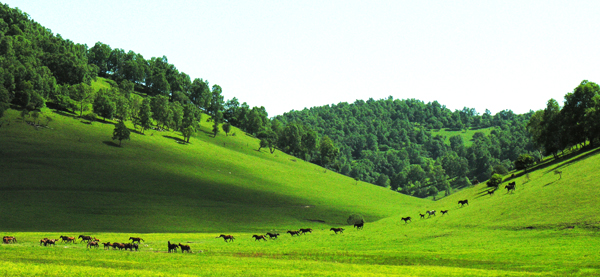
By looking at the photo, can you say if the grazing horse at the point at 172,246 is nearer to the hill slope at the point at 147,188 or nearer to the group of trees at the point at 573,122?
the hill slope at the point at 147,188

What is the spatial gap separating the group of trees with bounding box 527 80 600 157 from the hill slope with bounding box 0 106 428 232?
147 ft

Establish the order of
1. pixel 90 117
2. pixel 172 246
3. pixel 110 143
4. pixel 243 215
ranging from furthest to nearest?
pixel 90 117 → pixel 110 143 → pixel 243 215 → pixel 172 246

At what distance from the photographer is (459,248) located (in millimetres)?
49094

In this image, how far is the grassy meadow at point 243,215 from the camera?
39.0 metres

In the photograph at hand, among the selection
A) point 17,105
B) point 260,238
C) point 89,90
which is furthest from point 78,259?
point 89,90

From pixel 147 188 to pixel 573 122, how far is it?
103298 mm

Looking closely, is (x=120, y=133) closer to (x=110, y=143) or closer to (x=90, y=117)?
(x=110, y=143)

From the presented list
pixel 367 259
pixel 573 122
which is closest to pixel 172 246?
pixel 367 259

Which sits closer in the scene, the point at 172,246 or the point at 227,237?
the point at 172,246

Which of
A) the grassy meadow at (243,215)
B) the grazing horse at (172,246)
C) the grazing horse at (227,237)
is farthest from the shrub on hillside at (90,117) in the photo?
the grazing horse at (172,246)

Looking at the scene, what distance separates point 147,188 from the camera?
11644 centimetres

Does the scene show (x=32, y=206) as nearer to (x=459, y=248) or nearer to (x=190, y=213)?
(x=190, y=213)

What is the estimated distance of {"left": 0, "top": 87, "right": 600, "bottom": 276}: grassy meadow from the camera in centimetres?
3897

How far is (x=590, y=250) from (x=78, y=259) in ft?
152
